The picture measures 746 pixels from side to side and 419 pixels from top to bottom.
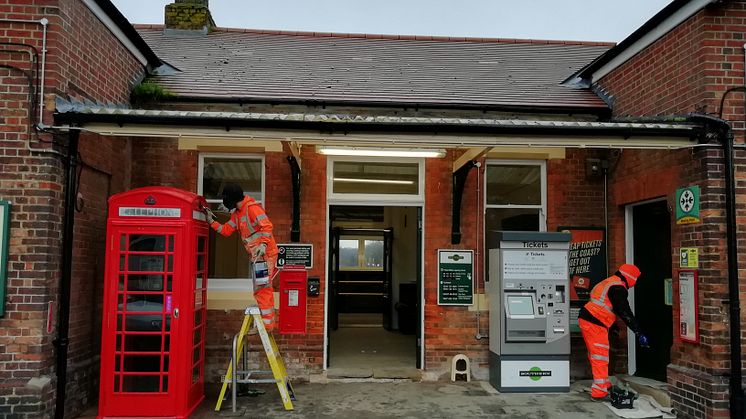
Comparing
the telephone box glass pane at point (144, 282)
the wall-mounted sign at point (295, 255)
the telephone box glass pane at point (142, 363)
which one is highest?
the wall-mounted sign at point (295, 255)

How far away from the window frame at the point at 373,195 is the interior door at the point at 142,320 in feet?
8.68

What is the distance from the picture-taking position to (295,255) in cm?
761

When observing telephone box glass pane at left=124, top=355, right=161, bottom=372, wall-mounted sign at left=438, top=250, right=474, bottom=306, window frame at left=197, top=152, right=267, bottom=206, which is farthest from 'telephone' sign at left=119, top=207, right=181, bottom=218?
wall-mounted sign at left=438, top=250, right=474, bottom=306

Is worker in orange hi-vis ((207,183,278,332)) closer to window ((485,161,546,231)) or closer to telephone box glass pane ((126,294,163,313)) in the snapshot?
telephone box glass pane ((126,294,163,313))

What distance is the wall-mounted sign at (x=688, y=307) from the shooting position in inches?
232

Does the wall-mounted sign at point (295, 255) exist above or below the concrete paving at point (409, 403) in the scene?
above

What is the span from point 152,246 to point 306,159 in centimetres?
265

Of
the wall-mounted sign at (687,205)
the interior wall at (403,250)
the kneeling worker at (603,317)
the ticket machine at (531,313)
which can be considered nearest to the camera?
the wall-mounted sign at (687,205)

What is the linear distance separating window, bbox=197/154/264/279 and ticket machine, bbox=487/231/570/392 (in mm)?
3590

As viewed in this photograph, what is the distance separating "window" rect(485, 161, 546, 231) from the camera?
8.05 metres

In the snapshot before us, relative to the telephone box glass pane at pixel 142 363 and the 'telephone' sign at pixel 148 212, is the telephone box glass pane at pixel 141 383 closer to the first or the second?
the telephone box glass pane at pixel 142 363

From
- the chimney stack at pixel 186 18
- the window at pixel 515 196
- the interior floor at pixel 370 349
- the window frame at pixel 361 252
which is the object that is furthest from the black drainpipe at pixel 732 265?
the chimney stack at pixel 186 18

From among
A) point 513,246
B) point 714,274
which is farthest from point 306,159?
point 714,274

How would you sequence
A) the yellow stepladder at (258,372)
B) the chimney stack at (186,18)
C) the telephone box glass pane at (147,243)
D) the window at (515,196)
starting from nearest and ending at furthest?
1. the telephone box glass pane at (147,243)
2. the yellow stepladder at (258,372)
3. the window at (515,196)
4. the chimney stack at (186,18)
